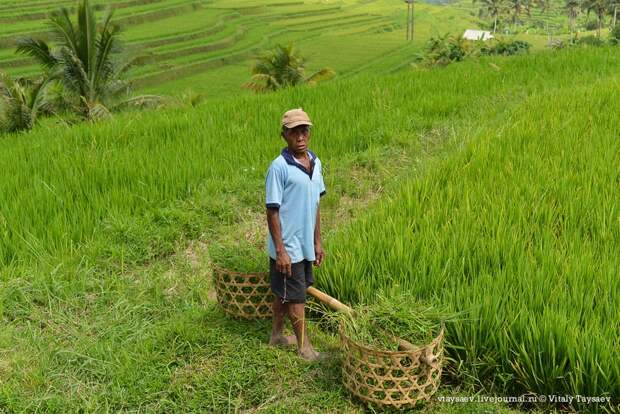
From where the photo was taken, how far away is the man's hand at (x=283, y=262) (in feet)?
8.28

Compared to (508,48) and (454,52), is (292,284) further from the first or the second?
(454,52)

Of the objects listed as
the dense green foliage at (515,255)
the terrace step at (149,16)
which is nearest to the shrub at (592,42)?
the dense green foliage at (515,255)

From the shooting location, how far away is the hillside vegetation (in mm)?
2447

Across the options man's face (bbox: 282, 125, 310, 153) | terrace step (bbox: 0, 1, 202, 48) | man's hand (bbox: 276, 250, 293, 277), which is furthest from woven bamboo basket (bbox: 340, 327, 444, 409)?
terrace step (bbox: 0, 1, 202, 48)

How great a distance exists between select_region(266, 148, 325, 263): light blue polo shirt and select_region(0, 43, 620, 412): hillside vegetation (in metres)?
0.47

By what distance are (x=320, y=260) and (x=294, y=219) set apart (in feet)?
0.96

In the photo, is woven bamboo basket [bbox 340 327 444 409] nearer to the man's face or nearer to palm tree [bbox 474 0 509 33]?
the man's face

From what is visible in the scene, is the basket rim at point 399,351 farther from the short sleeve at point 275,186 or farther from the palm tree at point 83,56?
the palm tree at point 83,56

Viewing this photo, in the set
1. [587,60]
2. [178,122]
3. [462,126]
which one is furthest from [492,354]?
[587,60]

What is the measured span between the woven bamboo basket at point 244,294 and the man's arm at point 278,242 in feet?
1.03

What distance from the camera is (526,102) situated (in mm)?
6938

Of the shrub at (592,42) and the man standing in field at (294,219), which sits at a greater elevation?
the man standing in field at (294,219)

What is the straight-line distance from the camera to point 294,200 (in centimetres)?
256

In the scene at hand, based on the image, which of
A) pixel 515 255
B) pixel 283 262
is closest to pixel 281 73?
pixel 515 255
